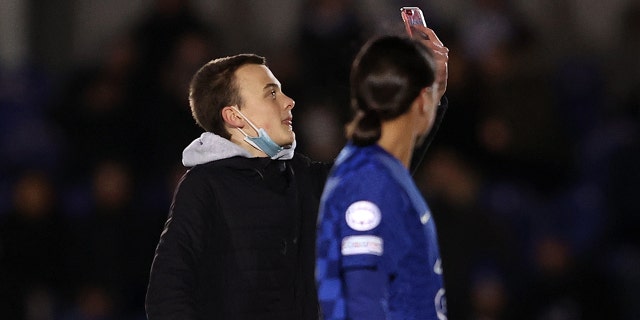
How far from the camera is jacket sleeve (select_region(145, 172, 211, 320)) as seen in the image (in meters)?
3.88

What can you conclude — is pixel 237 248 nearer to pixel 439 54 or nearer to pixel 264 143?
pixel 264 143

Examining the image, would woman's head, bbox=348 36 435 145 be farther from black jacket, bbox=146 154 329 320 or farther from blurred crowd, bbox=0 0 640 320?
blurred crowd, bbox=0 0 640 320

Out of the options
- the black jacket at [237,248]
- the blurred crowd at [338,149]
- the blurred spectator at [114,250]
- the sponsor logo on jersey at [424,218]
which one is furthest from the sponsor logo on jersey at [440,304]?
the blurred spectator at [114,250]

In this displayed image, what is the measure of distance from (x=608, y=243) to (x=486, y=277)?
3.36 feet

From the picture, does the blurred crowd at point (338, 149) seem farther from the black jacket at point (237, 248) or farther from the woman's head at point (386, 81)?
the woman's head at point (386, 81)

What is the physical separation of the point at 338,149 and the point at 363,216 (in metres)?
4.56

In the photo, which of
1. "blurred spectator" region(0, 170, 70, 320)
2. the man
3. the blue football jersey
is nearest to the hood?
the man

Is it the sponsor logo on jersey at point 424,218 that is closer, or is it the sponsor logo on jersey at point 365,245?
the sponsor logo on jersey at point 365,245

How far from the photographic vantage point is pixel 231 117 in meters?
4.30

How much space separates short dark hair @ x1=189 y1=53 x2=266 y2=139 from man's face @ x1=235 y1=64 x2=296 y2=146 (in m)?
0.03

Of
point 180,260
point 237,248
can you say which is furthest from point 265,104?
point 180,260

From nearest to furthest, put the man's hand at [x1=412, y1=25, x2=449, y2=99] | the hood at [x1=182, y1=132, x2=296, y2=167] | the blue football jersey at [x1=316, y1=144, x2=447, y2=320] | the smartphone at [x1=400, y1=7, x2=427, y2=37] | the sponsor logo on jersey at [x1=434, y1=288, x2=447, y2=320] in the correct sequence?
1. the blue football jersey at [x1=316, y1=144, x2=447, y2=320]
2. the sponsor logo on jersey at [x1=434, y1=288, x2=447, y2=320]
3. the man's hand at [x1=412, y1=25, x2=449, y2=99]
4. the smartphone at [x1=400, y1=7, x2=427, y2=37]
5. the hood at [x1=182, y1=132, x2=296, y2=167]

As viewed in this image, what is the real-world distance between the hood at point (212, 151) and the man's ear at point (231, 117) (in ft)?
0.23

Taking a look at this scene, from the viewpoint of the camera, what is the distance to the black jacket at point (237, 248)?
3969mm
